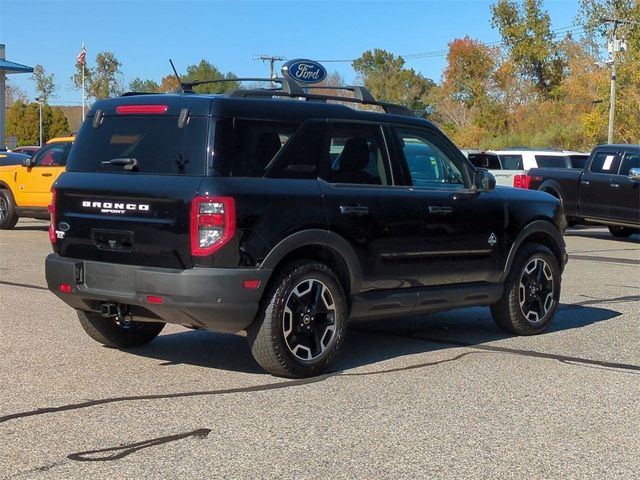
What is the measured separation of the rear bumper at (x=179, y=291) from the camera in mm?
6277

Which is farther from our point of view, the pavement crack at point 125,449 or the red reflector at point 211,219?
the red reflector at point 211,219

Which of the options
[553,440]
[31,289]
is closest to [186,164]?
[553,440]

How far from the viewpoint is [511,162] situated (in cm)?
2584

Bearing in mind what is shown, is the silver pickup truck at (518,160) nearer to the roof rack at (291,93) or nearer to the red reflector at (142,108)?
the roof rack at (291,93)

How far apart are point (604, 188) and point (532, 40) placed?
131ft

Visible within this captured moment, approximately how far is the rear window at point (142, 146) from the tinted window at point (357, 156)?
43.3 inches

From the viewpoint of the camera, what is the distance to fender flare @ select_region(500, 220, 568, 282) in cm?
850

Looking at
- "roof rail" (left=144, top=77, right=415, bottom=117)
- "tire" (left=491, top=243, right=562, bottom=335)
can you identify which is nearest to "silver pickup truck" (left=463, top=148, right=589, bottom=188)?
"tire" (left=491, top=243, right=562, bottom=335)

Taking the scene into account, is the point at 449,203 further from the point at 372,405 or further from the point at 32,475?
the point at 32,475

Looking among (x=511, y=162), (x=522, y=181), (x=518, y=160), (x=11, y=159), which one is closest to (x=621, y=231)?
(x=522, y=181)

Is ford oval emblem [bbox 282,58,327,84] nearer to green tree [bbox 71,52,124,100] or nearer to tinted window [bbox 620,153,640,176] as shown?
tinted window [bbox 620,153,640,176]

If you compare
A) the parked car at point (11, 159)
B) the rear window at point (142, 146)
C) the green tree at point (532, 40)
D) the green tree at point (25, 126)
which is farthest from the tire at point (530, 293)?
the green tree at point (25, 126)

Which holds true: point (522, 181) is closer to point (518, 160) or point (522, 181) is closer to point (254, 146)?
point (518, 160)

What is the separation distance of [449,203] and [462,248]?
406 millimetres
